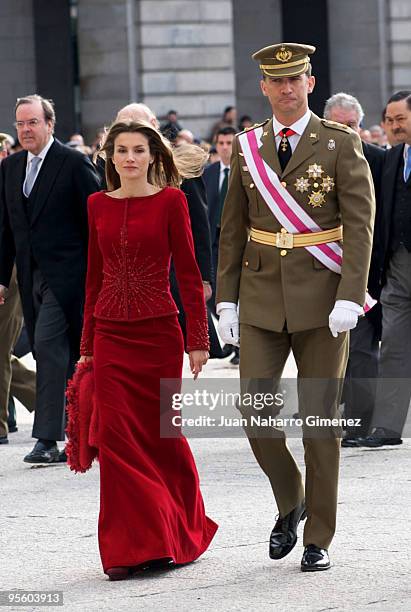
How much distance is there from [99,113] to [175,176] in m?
19.0

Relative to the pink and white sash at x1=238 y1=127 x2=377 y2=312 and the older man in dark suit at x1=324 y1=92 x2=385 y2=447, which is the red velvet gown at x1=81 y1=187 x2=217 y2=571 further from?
the older man in dark suit at x1=324 y1=92 x2=385 y2=447

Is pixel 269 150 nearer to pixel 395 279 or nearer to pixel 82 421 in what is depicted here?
pixel 82 421

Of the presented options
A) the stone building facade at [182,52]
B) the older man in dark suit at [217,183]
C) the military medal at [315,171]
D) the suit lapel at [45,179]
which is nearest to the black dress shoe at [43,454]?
the suit lapel at [45,179]

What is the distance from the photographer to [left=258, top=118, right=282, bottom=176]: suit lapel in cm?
657

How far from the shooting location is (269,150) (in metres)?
6.61

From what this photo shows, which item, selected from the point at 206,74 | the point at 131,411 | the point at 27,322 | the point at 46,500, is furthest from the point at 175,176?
the point at 206,74

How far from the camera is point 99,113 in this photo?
25.6 metres

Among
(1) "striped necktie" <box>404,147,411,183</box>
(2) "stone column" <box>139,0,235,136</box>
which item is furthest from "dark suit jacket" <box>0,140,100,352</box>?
(2) "stone column" <box>139,0,235,136</box>

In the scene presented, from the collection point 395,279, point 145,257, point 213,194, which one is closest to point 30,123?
point 395,279

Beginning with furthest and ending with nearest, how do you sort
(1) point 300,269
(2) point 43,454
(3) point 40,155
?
(3) point 40,155, (2) point 43,454, (1) point 300,269

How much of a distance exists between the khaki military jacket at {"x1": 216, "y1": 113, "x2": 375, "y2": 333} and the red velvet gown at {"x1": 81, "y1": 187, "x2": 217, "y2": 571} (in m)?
0.22

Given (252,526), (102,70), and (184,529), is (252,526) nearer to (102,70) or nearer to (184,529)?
(184,529)

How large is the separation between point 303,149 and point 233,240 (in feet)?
1.46

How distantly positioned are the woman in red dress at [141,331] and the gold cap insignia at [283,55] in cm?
62
